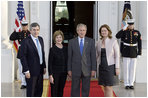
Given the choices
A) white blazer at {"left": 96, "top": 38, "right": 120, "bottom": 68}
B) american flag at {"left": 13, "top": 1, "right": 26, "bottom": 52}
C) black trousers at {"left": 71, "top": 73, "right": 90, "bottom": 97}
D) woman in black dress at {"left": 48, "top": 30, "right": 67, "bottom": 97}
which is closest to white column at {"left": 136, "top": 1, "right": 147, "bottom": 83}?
white blazer at {"left": 96, "top": 38, "right": 120, "bottom": 68}

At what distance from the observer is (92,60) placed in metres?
4.28

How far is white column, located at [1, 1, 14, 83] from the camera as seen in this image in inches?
285

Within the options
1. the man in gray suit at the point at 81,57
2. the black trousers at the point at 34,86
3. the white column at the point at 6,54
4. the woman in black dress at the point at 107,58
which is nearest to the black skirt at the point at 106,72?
the woman in black dress at the point at 107,58

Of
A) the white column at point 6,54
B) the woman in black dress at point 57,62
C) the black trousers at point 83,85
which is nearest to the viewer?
the woman in black dress at point 57,62

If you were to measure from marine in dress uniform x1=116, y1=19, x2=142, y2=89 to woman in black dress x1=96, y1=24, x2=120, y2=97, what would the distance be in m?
2.08

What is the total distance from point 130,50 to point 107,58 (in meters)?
2.18

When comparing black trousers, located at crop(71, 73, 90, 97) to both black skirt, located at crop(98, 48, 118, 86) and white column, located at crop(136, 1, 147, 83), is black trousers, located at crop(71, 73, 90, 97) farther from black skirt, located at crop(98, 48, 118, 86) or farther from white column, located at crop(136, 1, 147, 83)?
white column, located at crop(136, 1, 147, 83)

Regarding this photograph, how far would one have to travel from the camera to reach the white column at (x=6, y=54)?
7.25 meters

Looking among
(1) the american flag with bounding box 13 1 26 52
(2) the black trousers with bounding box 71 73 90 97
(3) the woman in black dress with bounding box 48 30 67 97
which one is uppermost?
(1) the american flag with bounding box 13 1 26 52

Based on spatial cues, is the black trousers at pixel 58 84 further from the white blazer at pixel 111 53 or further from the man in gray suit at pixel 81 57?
the white blazer at pixel 111 53

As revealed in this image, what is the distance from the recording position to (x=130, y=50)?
6.36 metres

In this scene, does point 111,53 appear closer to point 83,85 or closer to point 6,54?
point 83,85

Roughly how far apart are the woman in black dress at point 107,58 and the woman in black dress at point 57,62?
647 mm

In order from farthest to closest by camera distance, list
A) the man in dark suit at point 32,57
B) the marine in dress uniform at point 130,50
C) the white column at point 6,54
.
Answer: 1. the white column at point 6,54
2. the marine in dress uniform at point 130,50
3. the man in dark suit at point 32,57
